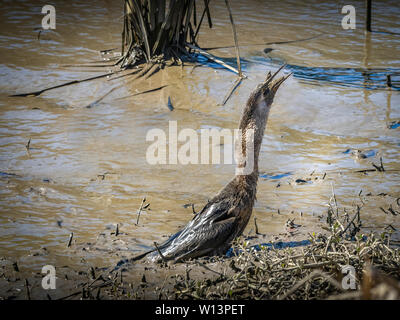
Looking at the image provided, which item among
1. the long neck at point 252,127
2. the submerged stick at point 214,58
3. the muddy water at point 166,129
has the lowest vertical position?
the muddy water at point 166,129

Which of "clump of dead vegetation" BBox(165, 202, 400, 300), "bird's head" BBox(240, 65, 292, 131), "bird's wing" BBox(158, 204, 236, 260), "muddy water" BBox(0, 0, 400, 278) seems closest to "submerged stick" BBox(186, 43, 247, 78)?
"muddy water" BBox(0, 0, 400, 278)

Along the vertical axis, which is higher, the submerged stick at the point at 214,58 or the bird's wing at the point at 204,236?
the submerged stick at the point at 214,58

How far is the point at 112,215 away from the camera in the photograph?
4555 mm

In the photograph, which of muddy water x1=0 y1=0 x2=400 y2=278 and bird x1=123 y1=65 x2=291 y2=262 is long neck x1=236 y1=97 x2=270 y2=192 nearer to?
bird x1=123 y1=65 x2=291 y2=262

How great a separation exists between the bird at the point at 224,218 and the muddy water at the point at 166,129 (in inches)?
16.1

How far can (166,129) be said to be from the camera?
20.7ft

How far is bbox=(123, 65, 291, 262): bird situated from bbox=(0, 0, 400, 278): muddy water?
0.41 metres

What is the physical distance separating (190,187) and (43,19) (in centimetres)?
663

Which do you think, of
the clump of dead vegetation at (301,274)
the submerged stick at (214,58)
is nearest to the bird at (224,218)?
the clump of dead vegetation at (301,274)

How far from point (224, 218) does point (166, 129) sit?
266 centimetres

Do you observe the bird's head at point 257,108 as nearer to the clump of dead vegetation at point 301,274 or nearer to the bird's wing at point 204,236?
the bird's wing at point 204,236

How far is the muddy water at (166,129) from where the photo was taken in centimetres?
451
